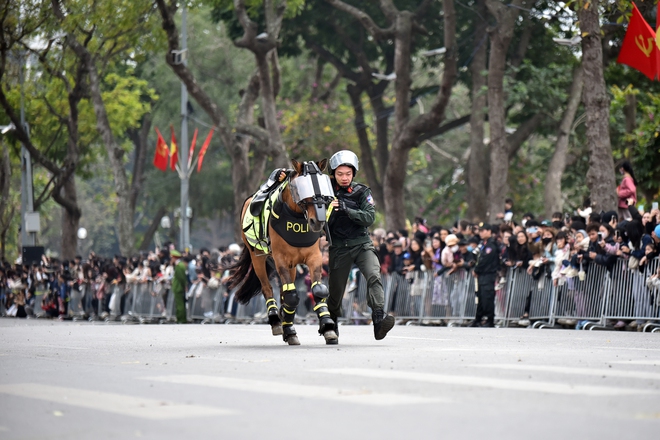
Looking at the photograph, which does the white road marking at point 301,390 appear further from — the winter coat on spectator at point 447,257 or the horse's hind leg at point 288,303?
the winter coat on spectator at point 447,257

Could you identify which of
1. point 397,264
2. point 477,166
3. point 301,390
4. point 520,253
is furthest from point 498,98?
point 301,390

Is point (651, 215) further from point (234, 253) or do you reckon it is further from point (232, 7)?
point (232, 7)

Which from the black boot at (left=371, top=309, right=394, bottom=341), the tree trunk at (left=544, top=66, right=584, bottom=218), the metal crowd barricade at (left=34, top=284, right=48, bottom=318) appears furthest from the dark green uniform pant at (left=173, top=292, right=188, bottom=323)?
the black boot at (left=371, top=309, right=394, bottom=341)

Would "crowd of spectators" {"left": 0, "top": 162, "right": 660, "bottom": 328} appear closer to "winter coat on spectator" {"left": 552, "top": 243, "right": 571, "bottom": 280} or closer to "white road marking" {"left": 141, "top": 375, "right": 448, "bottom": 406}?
"winter coat on spectator" {"left": 552, "top": 243, "right": 571, "bottom": 280}

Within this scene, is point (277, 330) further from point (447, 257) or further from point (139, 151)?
point (139, 151)

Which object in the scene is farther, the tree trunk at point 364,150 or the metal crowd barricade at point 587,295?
the tree trunk at point 364,150

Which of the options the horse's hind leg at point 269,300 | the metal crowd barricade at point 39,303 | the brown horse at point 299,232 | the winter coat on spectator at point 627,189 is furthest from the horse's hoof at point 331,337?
the metal crowd barricade at point 39,303

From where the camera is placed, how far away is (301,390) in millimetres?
8336

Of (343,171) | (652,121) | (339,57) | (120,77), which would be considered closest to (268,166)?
(120,77)

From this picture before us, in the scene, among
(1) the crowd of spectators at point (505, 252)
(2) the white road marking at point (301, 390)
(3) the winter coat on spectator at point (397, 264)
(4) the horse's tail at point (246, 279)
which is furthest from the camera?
(3) the winter coat on spectator at point (397, 264)

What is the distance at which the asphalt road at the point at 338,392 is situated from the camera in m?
6.54

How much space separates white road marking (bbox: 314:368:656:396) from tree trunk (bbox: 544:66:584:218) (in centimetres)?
2460

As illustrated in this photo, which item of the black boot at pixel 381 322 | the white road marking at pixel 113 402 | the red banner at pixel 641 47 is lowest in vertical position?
the white road marking at pixel 113 402

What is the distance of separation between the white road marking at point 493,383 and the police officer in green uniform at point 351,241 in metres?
3.72
